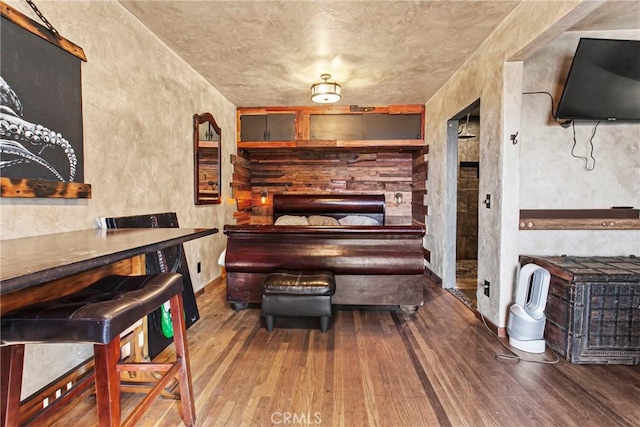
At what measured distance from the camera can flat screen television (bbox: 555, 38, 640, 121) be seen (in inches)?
88.3

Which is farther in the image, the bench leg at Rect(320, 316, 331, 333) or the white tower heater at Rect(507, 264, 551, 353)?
the bench leg at Rect(320, 316, 331, 333)

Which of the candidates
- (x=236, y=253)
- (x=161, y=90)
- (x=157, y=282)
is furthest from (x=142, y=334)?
(x=161, y=90)

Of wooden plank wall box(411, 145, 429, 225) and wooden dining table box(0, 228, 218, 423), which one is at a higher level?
wooden plank wall box(411, 145, 429, 225)

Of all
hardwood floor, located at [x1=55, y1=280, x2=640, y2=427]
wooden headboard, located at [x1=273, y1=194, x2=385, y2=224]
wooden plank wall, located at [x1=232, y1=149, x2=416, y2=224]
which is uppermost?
wooden plank wall, located at [x1=232, y1=149, x2=416, y2=224]

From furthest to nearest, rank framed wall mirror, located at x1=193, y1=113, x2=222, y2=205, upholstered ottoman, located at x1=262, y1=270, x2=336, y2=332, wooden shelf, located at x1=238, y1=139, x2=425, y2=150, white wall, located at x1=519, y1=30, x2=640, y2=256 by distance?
wooden shelf, located at x1=238, y1=139, x2=425, y2=150
framed wall mirror, located at x1=193, y1=113, x2=222, y2=205
white wall, located at x1=519, y1=30, x2=640, y2=256
upholstered ottoman, located at x1=262, y1=270, x2=336, y2=332

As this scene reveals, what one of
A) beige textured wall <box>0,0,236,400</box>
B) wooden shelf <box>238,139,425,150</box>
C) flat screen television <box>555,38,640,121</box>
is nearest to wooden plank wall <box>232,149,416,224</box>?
wooden shelf <box>238,139,425,150</box>

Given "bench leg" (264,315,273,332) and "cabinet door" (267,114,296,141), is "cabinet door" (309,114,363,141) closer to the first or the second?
"cabinet door" (267,114,296,141)

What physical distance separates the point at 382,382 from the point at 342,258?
4.04ft

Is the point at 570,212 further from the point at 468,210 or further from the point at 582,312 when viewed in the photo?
the point at 468,210

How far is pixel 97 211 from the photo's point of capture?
2.01m

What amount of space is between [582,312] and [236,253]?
9.47ft

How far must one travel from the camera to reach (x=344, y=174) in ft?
17.9

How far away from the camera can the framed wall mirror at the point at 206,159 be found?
11.2 ft

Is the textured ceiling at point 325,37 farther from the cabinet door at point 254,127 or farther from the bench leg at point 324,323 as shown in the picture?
the bench leg at point 324,323
